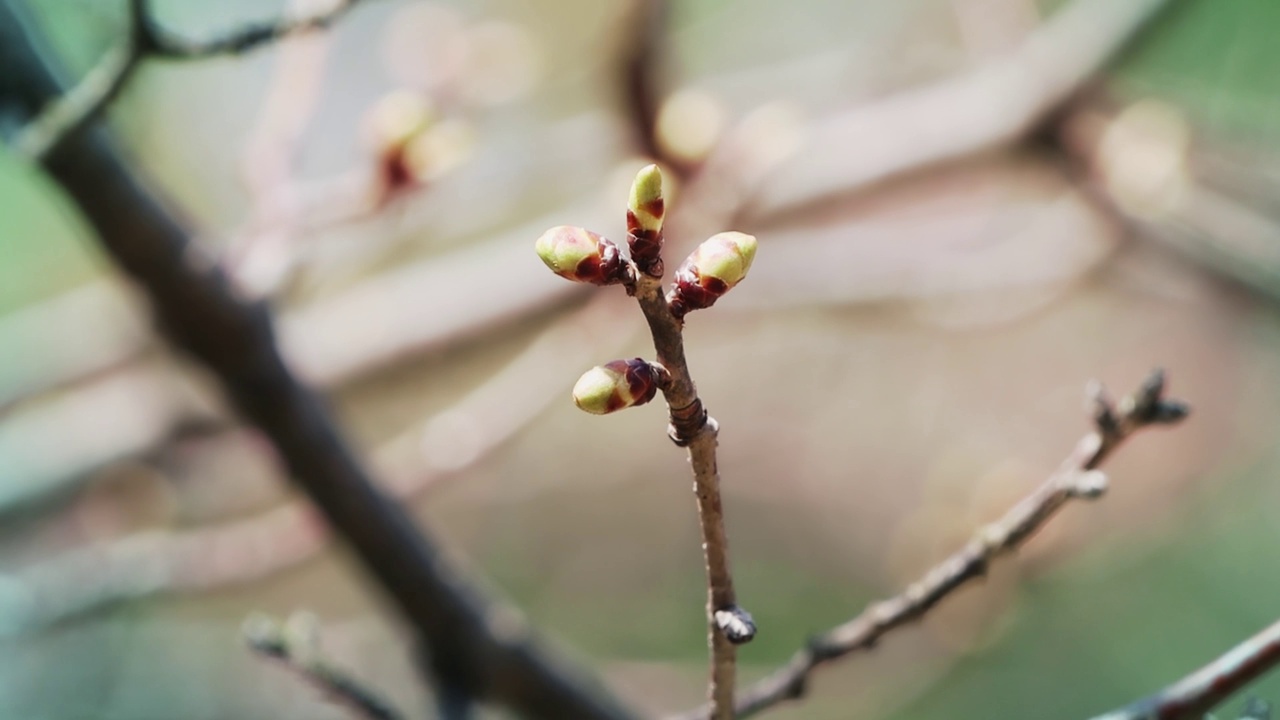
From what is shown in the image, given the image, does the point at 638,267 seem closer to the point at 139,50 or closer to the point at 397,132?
the point at 139,50

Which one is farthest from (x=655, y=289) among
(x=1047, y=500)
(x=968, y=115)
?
(x=968, y=115)

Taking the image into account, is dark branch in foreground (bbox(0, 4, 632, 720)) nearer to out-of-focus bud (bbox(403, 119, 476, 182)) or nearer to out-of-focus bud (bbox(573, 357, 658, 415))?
out-of-focus bud (bbox(403, 119, 476, 182))

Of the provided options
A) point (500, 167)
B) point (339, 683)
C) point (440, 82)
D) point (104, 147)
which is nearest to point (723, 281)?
point (339, 683)

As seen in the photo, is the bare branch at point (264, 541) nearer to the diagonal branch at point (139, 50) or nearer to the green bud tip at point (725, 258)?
the diagonal branch at point (139, 50)

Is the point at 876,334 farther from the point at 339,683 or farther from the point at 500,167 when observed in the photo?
the point at 339,683

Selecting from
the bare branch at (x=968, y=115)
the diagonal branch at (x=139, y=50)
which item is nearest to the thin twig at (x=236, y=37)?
the diagonal branch at (x=139, y=50)

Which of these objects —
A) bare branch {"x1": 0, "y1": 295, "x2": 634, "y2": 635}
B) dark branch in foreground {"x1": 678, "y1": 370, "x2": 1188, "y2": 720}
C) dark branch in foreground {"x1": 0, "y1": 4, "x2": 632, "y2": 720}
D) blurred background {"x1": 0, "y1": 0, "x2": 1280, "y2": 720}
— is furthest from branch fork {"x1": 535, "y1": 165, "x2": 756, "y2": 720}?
bare branch {"x1": 0, "y1": 295, "x2": 634, "y2": 635}
